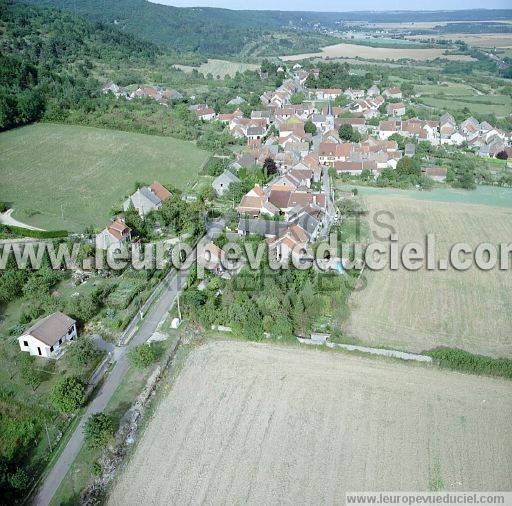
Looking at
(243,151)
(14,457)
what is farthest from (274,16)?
(14,457)

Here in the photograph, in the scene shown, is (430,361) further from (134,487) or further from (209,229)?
(209,229)

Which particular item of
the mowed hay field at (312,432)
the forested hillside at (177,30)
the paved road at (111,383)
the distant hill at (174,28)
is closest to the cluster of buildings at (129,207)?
the paved road at (111,383)

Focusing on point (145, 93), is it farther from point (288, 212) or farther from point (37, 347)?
point (37, 347)

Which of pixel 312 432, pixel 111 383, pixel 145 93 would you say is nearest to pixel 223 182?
pixel 111 383

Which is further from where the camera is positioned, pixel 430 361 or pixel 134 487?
pixel 430 361

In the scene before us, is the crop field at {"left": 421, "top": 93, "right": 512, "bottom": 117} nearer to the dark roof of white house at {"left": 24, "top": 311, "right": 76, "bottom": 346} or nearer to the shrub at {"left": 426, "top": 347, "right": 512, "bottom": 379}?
the shrub at {"left": 426, "top": 347, "right": 512, "bottom": 379}

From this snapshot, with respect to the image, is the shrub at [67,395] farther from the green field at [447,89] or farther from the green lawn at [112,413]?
the green field at [447,89]
